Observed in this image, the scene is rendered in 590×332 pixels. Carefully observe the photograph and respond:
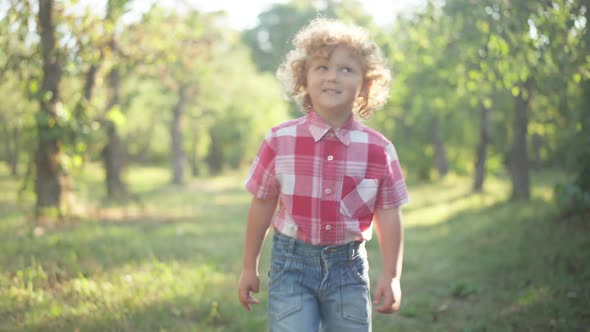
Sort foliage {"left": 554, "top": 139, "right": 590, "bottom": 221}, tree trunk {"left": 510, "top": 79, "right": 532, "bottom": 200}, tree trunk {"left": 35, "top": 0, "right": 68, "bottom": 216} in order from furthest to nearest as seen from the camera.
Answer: tree trunk {"left": 510, "top": 79, "right": 532, "bottom": 200}, tree trunk {"left": 35, "top": 0, "right": 68, "bottom": 216}, foliage {"left": 554, "top": 139, "right": 590, "bottom": 221}

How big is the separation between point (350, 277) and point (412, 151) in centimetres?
2222

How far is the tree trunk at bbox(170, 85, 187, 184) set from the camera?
24062 millimetres

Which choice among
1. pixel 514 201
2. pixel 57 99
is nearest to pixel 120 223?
pixel 57 99

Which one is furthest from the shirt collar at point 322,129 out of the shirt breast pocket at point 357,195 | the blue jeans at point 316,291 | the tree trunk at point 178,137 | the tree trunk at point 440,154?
the tree trunk at point 440,154

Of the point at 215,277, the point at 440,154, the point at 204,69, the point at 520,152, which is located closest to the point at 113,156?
the point at 204,69

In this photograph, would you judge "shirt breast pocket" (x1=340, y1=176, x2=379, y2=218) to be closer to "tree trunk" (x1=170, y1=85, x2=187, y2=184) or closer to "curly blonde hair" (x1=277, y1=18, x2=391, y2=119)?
"curly blonde hair" (x1=277, y1=18, x2=391, y2=119)

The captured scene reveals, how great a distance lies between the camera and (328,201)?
2611 millimetres

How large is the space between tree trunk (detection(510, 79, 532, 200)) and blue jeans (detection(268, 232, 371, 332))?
31.7ft

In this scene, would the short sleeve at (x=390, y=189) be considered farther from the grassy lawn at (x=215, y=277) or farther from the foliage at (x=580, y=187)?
the foliage at (x=580, y=187)

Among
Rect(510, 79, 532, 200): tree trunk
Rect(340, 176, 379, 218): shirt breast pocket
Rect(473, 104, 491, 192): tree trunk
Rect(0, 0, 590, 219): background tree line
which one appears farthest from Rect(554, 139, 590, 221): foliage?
Rect(473, 104, 491, 192): tree trunk

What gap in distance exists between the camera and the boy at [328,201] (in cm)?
260

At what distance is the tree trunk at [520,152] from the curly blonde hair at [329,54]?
9.11 m

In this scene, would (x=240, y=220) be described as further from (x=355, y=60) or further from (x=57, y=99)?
(x=355, y=60)

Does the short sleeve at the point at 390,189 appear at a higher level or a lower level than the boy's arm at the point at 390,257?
higher
